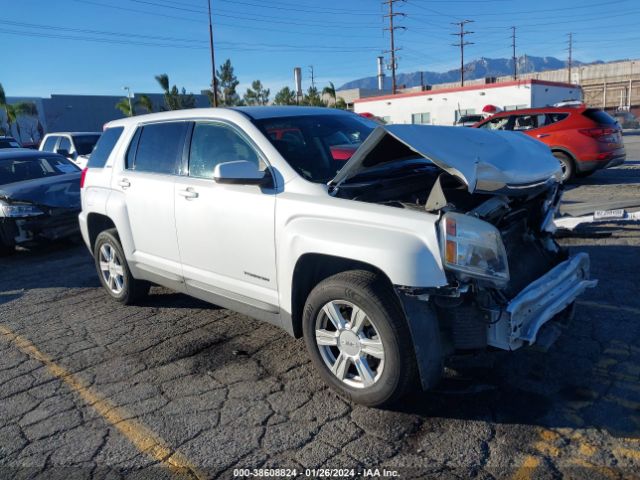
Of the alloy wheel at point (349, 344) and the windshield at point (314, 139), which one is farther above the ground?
the windshield at point (314, 139)

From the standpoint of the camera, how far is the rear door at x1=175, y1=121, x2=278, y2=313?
383 centimetres

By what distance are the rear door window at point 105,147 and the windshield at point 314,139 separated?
2214 mm

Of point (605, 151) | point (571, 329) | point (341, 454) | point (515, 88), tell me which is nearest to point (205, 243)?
point (341, 454)

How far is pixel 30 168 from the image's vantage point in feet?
30.7

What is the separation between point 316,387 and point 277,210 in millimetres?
1244

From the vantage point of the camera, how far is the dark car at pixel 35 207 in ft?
26.8

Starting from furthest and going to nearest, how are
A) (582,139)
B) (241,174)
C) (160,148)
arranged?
(582,139) < (160,148) < (241,174)

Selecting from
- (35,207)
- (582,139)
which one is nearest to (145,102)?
(35,207)

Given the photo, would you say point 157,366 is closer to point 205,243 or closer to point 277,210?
point 205,243

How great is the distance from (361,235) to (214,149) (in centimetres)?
178

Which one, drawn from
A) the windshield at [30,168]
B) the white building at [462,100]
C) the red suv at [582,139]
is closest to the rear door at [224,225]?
the windshield at [30,168]

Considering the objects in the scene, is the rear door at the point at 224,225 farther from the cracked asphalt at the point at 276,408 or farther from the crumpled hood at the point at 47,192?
the crumpled hood at the point at 47,192

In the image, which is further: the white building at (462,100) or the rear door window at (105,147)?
the white building at (462,100)

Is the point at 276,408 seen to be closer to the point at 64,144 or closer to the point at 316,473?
the point at 316,473
